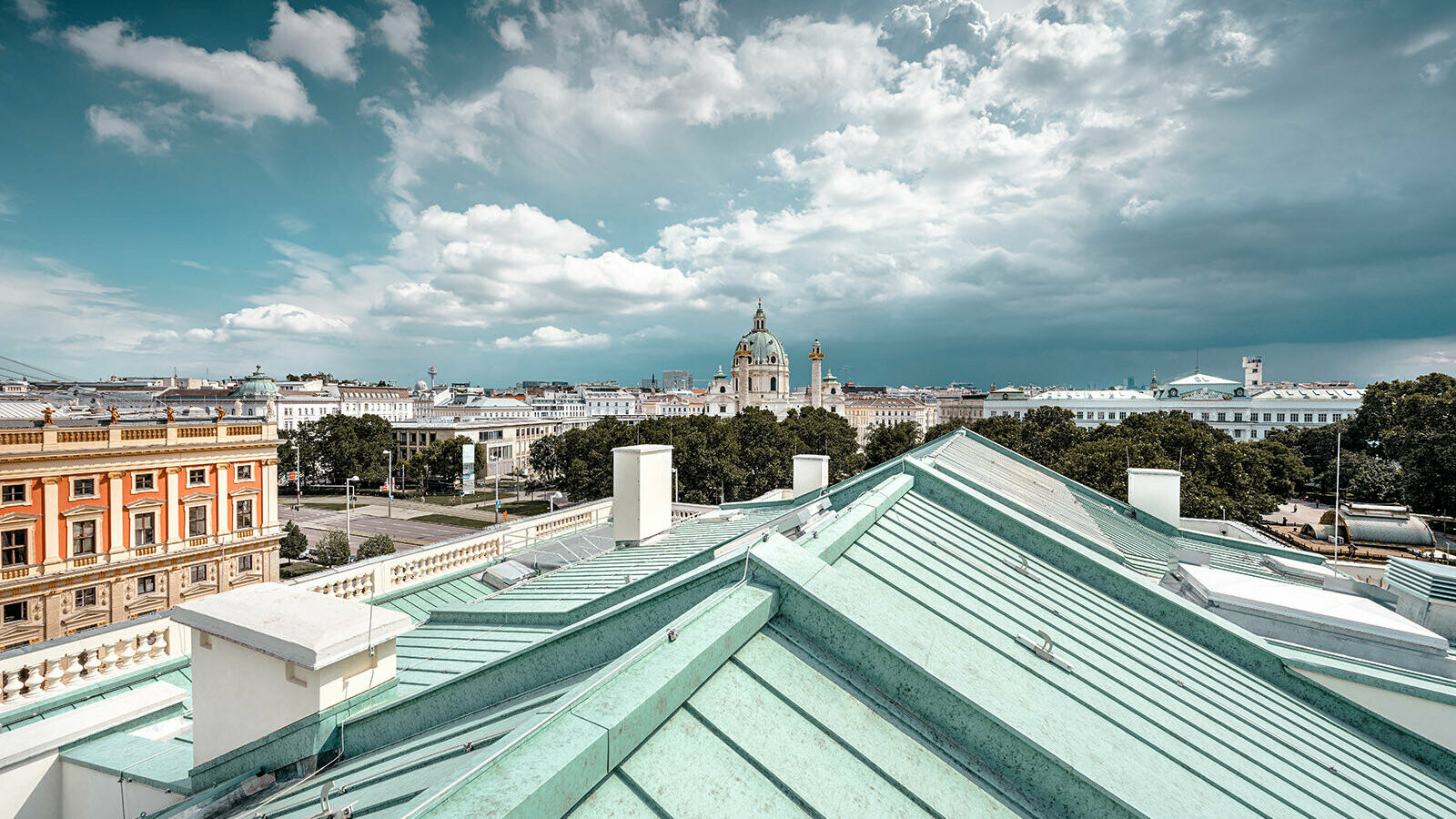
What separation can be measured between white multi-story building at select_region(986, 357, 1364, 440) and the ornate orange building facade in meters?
105

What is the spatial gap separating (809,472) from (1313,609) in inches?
428

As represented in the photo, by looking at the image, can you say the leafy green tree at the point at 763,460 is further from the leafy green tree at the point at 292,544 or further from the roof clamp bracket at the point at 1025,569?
the roof clamp bracket at the point at 1025,569

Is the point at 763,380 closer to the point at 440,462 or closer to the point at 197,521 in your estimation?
the point at 440,462

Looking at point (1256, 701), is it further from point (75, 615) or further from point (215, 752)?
point (75, 615)

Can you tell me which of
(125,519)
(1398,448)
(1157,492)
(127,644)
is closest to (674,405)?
(1398,448)

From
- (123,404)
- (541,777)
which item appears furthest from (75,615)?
(123,404)

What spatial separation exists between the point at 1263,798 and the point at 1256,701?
79.2 inches

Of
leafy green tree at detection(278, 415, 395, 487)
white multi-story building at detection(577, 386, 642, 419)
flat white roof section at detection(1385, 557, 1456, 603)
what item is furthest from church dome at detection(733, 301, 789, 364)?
flat white roof section at detection(1385, 557, 1456, 603)

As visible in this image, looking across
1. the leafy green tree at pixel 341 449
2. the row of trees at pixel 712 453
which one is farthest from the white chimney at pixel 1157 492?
the leafy green tree at pixel 341 449

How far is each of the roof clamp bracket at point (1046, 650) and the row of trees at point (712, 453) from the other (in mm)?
46950

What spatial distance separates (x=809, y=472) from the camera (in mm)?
17281

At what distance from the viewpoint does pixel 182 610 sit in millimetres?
4203

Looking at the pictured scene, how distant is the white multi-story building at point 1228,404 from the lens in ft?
298

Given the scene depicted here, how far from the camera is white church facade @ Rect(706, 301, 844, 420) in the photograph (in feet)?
486
